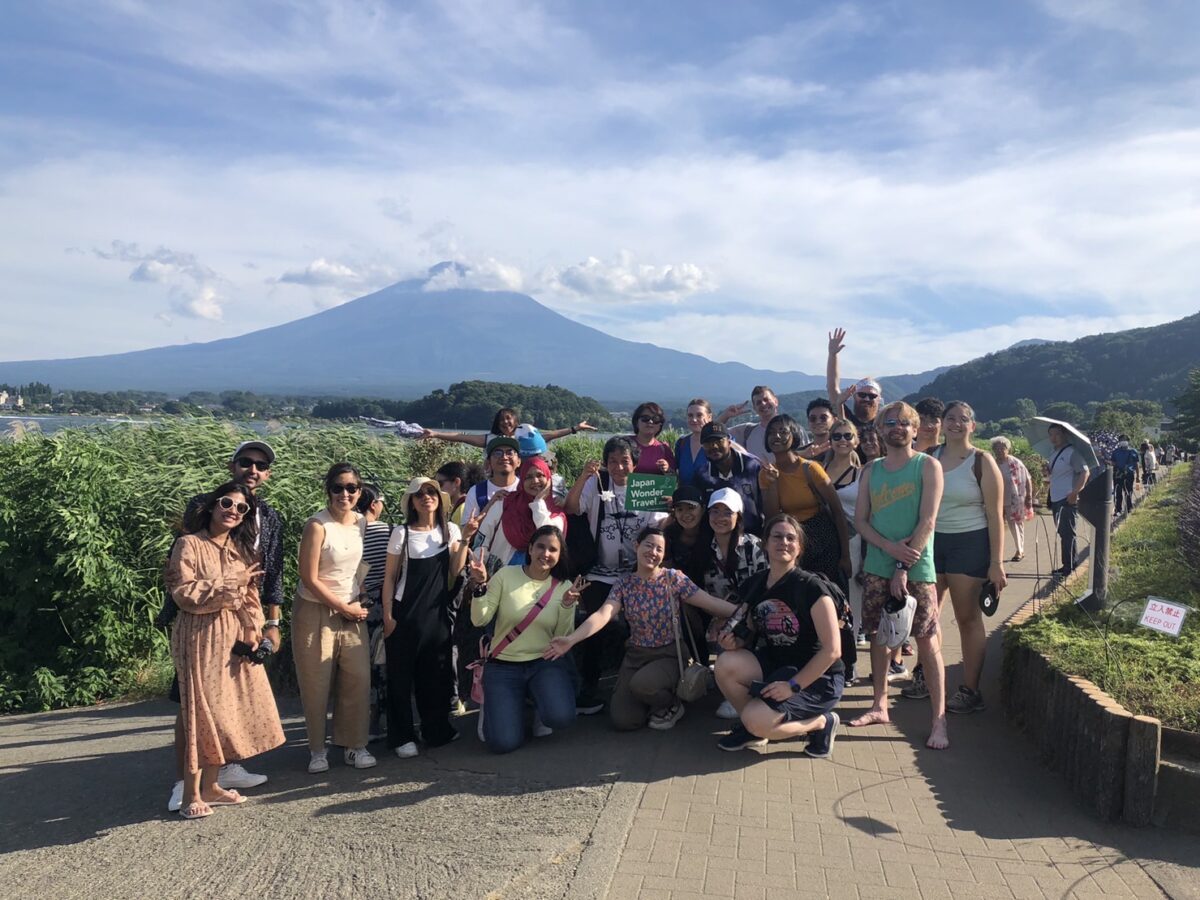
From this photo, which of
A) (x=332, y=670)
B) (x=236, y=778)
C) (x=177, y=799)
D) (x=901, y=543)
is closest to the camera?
(x=177, y=799)

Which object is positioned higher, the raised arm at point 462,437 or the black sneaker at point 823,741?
the raised arm at point 462,437

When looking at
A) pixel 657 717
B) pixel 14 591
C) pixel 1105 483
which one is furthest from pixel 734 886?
pixel 14 591

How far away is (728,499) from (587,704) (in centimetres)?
168

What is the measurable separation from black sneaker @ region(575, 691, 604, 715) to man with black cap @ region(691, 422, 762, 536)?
4.92ft

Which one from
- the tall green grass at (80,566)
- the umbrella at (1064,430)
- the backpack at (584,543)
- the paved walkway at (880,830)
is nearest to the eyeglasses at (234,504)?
the tall green grass at (80,566)

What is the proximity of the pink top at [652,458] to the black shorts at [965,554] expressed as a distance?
180 centimetres

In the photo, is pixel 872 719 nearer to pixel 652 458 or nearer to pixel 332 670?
pixel 652 458

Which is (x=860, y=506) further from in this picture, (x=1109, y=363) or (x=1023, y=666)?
(x=1109, y=363)

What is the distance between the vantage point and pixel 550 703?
4.92 meters

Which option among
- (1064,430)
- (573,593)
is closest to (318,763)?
(573,593)

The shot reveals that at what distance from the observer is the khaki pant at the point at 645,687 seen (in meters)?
4.97

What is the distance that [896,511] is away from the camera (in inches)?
193

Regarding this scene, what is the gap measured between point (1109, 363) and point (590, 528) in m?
153

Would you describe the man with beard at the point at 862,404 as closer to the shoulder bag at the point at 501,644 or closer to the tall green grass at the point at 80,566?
the shoulder bag at the point at 501,644
